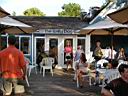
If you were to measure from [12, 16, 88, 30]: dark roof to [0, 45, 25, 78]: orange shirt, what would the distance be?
18760 millimetres

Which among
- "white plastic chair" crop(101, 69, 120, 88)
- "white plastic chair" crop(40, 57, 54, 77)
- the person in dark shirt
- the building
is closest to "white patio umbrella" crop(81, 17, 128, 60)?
"white plastic chair" crop(101, 69, 120, 88)

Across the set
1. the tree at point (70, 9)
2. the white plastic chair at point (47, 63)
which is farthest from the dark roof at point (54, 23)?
the tree at point (70, 9)

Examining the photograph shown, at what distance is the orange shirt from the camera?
765cm

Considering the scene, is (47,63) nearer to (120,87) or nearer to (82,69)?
(82,69)

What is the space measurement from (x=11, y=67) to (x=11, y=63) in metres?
0.08

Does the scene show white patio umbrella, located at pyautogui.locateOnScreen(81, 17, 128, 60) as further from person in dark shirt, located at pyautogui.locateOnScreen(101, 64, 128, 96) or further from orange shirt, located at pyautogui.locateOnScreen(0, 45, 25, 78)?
person in dark shirt, located at pyautogui.locateOnScreen(101, 64, 128, 96)

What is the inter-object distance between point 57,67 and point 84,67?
39.3 feet

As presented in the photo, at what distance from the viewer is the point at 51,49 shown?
26719 mm

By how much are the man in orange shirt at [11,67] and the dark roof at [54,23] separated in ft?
61.6

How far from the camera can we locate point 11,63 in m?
7.66

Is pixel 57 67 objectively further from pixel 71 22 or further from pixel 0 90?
pixel 0 90

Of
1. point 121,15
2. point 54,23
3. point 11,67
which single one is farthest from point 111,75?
point 54,23

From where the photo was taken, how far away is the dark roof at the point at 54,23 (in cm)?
2773

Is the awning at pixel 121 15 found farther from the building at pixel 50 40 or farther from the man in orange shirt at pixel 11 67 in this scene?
the building at pixel 50 40
